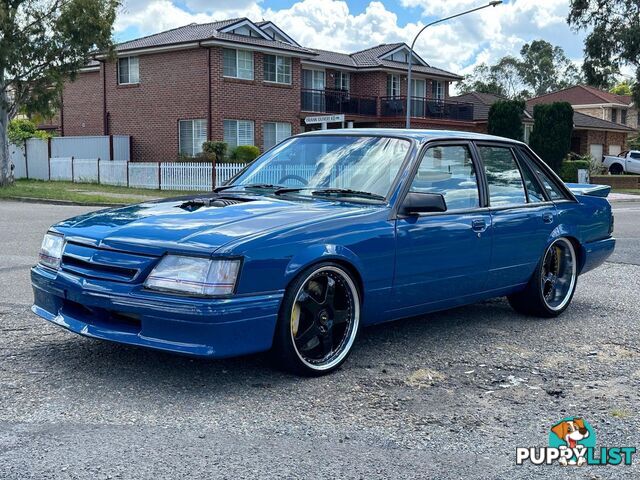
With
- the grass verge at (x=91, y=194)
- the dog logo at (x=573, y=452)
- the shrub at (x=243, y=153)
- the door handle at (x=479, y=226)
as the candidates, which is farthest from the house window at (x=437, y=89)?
the dog logo at (x=573, y=452)

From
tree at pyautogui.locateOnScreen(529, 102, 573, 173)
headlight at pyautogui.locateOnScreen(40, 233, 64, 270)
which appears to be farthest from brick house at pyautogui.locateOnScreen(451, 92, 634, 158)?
headlight at pyautogui.locateOnScreen(40, 233, 64, 270)

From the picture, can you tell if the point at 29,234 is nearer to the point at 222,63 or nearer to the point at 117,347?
the point at 117,347

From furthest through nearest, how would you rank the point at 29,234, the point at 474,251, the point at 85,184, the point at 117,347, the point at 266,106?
the point at 266,106
the point at 85,184
the point at 29,234
the point at 474,251
the point at 117,347

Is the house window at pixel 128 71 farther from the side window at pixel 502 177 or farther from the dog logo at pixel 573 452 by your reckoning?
the dog logo at pixel 573 452

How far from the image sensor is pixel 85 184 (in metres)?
30.0

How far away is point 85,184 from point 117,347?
2609 cm

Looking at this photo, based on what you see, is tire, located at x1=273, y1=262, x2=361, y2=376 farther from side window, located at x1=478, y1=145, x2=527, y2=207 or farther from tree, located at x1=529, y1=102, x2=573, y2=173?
tree, located at x1=529, y1=102, x2=573, y2=173

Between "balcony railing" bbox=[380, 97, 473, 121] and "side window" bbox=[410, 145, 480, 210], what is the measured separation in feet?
117

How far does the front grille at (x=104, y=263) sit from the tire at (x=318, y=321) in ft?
2.63

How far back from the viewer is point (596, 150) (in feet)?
173

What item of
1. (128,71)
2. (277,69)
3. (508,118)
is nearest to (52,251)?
(277,69)

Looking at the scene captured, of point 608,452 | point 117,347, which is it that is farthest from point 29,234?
point 608,452

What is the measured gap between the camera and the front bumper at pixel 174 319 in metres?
4.14

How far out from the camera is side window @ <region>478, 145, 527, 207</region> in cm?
610
